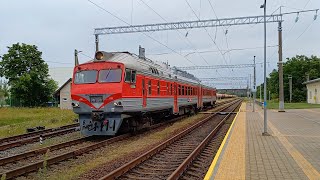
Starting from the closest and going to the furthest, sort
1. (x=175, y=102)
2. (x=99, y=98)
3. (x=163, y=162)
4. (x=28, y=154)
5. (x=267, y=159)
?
(x=267, y=159)
(x=163, y=162)
(x=28, y=154)
(x=99, y=98)
(x=175, y=102)

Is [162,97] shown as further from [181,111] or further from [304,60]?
[304,60]

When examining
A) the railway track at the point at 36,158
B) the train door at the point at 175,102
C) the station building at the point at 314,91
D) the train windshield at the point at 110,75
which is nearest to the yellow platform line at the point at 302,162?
the railway track at the point at 36,158

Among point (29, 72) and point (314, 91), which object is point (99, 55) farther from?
point (314, 91)

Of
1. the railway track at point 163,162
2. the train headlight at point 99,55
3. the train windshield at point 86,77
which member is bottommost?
the railway track at point 163,162

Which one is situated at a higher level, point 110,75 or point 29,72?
point 29,72

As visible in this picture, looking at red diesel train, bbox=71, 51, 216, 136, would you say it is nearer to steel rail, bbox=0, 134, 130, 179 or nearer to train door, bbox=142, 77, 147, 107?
train door, bbox=142, 77, 147, 107

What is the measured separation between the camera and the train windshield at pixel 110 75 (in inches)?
575

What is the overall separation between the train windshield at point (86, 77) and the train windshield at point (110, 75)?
1.09ft

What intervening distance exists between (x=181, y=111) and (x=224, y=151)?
14.5 metres

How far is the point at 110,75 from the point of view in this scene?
48.4ft

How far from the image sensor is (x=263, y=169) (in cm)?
863

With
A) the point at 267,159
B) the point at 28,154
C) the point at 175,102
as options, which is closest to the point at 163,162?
the point at 267,159

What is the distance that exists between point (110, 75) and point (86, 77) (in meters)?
1.16

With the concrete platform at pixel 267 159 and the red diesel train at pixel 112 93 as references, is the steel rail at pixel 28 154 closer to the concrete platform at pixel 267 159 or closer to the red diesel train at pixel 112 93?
the red diesel train at pixel 112 93
